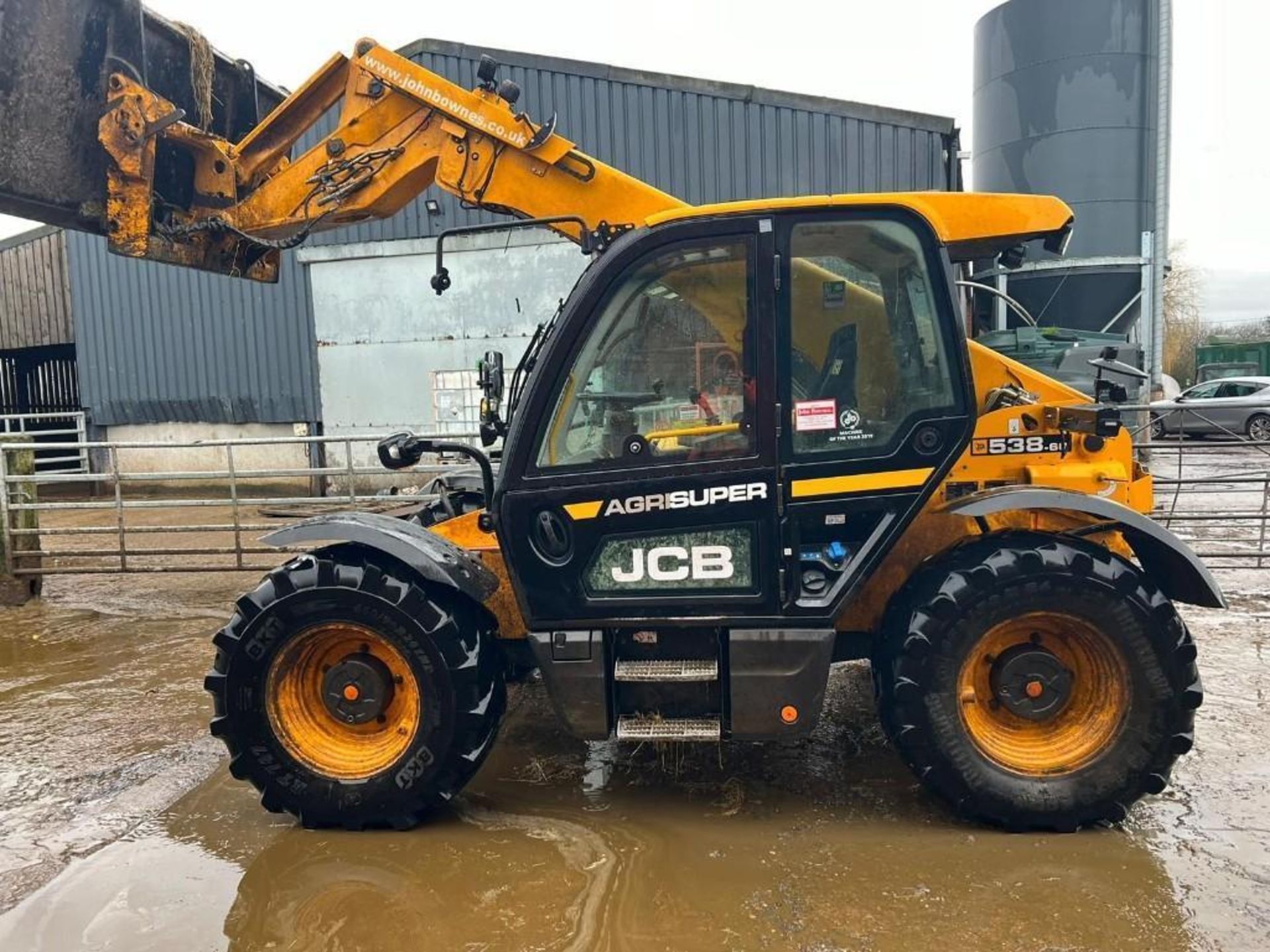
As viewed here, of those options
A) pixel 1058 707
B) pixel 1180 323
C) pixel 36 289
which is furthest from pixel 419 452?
pixel 1180 323

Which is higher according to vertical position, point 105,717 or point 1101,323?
point 1101,323

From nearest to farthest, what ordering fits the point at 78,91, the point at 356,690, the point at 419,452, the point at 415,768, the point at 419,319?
the point at 415,768 → the point at 356,690 → the point at 419,452 → the point at 78,91 → the point at 419,319

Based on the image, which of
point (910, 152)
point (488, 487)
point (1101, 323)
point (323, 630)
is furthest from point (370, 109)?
point (1101, 323)

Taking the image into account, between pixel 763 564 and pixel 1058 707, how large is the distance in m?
1.26

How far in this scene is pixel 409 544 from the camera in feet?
11.3

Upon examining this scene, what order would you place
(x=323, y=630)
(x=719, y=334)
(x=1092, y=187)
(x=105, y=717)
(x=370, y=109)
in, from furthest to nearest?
1. (x=1092, y=187)
2. (x=105, y=717)
3. (x=370, y=109)
4. (x=323, y=630)
5. (x=719, y=334)

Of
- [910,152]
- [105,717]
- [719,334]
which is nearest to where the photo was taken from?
[719,334]

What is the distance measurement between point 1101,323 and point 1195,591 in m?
11.4

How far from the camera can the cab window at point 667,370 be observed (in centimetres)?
330

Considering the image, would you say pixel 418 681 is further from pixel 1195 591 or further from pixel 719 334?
pixel 1195 591

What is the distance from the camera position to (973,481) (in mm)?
3629

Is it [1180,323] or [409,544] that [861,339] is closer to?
[409,544]

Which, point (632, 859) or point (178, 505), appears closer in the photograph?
point (632, 859)

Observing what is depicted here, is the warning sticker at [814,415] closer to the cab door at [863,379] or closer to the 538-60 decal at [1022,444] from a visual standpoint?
the cab door at [863,379]
